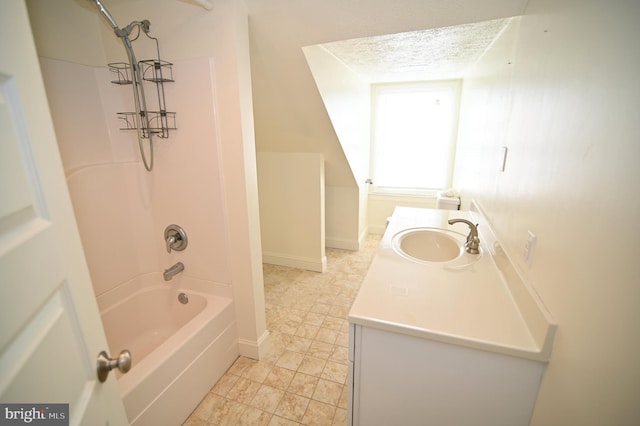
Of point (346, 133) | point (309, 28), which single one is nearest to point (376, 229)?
point (346, 133)

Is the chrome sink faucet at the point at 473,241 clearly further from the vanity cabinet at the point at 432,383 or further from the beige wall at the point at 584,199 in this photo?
the vanity cabinet at the point at 432,383

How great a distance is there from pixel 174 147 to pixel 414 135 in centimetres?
309

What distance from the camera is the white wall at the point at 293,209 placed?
9.75 ft

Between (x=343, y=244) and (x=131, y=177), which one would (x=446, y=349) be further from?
(x=343, y=244)

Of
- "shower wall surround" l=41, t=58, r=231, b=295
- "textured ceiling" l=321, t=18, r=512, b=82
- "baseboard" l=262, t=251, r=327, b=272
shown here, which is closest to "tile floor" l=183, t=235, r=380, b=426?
"baseboard" l=262, t=251, r=327, b=272

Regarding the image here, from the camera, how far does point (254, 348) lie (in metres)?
1.92

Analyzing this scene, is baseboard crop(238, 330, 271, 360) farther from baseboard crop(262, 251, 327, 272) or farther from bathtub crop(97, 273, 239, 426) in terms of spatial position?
baseboard crop(262, 251, 327, 272)

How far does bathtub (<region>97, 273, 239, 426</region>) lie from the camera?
1.31 metres

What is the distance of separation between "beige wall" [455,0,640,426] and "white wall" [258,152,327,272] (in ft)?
6.65

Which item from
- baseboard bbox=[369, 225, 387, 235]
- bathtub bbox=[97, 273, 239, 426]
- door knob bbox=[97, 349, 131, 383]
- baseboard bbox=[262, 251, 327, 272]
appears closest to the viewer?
door knob bbox=[97, 349, 131, 383]

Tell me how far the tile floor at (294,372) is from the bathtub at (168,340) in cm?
Result: 14

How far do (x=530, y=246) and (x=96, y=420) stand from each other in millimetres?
1370

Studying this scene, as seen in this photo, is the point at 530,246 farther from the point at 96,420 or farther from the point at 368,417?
the point at 96,420

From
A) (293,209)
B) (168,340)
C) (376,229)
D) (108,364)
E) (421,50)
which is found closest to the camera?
(108,364)
